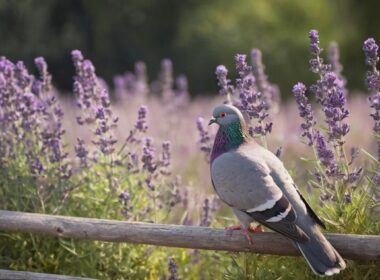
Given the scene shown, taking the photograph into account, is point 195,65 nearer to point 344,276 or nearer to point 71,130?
point 71,130

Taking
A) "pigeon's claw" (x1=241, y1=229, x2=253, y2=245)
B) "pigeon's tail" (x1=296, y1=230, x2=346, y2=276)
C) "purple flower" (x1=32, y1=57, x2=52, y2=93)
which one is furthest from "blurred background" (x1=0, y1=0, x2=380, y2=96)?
"pigeon's tail" (x1=296, y1=230, x2=346, y2=276)

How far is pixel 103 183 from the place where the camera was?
4.27 metres

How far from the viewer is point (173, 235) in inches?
135

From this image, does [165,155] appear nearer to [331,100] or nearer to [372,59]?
[331,100]

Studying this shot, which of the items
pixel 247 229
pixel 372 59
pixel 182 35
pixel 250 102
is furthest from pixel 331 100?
pixel 182 35

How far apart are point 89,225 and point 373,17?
9.10 m

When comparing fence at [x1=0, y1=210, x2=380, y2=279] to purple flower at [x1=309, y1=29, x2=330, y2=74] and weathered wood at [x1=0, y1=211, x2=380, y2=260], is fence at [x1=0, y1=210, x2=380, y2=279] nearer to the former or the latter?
weathered wood at [x1=0, y1=211, x2=380, y2=260]

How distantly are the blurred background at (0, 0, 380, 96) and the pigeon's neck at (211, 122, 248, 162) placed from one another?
289 inches

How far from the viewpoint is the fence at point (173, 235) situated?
10.4ft

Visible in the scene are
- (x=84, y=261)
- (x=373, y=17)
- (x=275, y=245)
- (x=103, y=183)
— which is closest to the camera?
(x=275, y=245)

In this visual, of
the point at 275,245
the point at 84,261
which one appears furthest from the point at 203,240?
the point at 84,261

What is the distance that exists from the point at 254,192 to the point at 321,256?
0.39m

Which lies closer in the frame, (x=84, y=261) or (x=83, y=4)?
(x=84, y=261)

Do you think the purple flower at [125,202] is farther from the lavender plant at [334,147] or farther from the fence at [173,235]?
the lavender plant at [334,147]
